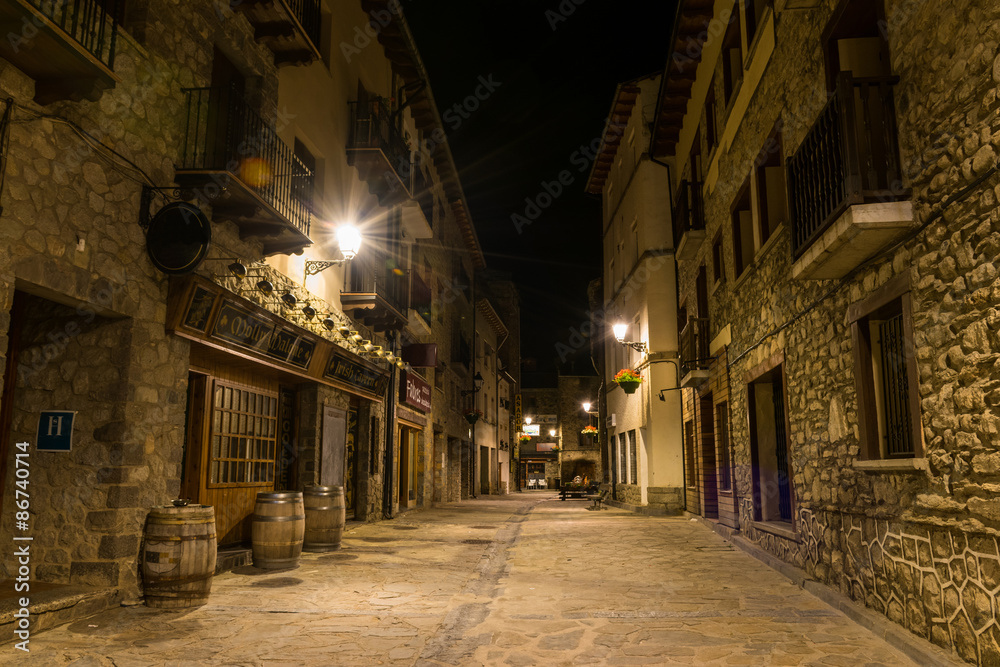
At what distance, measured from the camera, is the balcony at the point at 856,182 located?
5082 millimetres

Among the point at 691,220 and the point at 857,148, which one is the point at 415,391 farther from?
the point at 857,148

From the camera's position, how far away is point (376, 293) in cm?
1309

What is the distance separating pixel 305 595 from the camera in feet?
22.5

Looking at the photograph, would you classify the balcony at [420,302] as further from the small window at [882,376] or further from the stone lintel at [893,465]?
the stone lintel at [893,465]

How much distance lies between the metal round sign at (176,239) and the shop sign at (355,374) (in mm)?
4955

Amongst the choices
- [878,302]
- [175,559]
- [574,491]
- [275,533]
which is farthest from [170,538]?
[574,491]

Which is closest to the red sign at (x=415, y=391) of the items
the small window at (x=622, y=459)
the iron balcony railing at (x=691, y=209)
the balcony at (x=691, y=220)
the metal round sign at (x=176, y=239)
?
the small window at (x=622, y=459)

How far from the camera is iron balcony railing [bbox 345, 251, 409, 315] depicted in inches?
532

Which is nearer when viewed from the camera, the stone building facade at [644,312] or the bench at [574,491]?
the stone building facade at [644,312]

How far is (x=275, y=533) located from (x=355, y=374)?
5.19m

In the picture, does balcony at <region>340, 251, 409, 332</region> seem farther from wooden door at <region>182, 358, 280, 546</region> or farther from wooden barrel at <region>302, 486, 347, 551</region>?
wooden barrel at <region>302, 486, 347, 551</region>

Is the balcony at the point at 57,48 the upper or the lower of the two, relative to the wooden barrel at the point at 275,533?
upper

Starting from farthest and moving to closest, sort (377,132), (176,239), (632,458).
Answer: (632,458), (377,132), (176,239)

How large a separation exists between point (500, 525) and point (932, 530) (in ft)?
36.6
